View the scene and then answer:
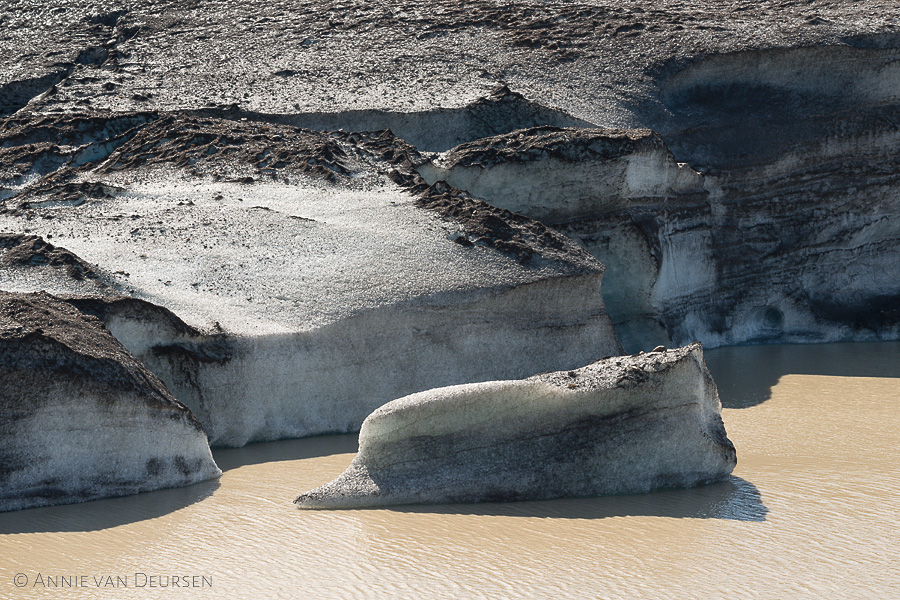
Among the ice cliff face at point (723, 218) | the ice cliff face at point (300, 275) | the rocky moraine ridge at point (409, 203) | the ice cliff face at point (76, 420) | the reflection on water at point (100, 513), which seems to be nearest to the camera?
the reflection on water at point (100, 513)

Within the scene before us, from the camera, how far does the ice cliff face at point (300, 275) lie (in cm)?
545

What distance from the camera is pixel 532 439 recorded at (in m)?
4.48

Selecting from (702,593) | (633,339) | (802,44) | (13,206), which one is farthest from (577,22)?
(702,593)

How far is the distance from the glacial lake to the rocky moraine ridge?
9.4 inches

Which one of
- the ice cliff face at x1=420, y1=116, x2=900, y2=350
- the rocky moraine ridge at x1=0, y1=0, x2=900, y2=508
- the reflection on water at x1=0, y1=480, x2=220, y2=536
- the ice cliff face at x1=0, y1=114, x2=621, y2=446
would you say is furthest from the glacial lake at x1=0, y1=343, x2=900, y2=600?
the ice cliff face at x1=420, y1=116, x2=900, y2=350

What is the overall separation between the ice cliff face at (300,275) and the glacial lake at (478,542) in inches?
22.4

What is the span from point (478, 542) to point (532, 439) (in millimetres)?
759

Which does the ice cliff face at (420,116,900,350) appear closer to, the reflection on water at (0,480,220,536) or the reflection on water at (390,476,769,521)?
the reflection on water at (390,476,769,521)

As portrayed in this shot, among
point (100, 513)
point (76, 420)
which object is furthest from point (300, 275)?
point (100, 513)

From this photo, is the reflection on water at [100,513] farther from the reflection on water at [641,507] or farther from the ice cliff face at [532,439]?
the reflection on water at [641,507]

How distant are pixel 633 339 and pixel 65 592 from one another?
206 inches

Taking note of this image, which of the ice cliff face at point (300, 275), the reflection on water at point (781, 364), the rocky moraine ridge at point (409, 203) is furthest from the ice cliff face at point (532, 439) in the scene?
the reflection on water at point (781, 364)

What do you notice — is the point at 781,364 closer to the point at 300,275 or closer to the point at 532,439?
the point at 300,275

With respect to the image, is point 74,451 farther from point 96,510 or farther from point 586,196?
point 586,196
